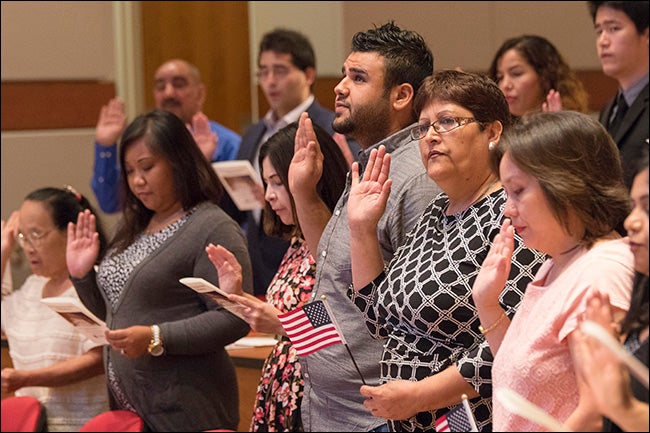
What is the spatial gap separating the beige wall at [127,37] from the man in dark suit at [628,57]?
3.12 m

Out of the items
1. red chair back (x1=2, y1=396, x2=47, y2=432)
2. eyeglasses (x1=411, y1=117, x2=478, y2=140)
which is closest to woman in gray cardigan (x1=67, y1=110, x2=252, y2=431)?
red chair back (x1=2, y1=396, x2=47, y2=432)

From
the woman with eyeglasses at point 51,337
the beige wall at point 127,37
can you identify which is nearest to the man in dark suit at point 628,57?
the woman with eyeglasses at point 51,337

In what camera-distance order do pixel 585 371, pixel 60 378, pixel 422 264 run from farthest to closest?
pixel 60 378, pixel 422 264, pixel 585 371

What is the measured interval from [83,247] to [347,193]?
1.33 metres

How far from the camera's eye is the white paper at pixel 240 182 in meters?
4.32

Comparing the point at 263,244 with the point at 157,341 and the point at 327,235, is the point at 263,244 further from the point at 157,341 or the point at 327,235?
the point at 327,235

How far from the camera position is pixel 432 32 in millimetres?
7168

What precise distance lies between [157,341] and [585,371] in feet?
6.80

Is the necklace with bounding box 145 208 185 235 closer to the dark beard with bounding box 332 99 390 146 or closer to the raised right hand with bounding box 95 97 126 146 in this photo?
the dark beard with bounding box 332 99 390 146

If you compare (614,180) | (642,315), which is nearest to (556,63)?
(614,180)

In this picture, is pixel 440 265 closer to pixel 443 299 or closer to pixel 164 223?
pixel 443 299

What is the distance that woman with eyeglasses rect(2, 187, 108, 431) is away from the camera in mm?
4031

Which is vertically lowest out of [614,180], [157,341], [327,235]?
[157,341]

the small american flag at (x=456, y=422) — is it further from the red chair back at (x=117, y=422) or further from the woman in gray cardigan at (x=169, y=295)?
the red chair back at (x=117, y=422)
